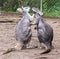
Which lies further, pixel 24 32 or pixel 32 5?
pixel 32 5

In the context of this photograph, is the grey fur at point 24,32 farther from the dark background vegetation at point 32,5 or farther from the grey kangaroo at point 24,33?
the dark background vegetation at point 32,5

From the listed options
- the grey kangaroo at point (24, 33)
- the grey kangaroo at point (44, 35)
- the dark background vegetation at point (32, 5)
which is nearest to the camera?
the grey kangaroo at point (44, 35)

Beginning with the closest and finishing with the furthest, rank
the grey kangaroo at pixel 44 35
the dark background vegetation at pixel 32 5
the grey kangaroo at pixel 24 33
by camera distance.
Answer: the grey kangaroo at pixel 44 35 → the grey kangaroo at pixel 24 33 → the dark background vegetation at pixel 32 5


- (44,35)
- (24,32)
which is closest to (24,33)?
(24,32)

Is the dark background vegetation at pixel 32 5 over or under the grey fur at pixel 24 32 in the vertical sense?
under

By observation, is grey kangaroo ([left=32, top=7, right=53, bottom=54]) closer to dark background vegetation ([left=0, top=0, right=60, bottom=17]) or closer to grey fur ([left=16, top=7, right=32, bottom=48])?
grey fur ([left=16, top=7, right=32, bottom=48])

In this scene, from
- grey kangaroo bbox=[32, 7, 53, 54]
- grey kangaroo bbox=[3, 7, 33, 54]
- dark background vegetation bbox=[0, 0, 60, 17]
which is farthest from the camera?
dark background vegetation bbox=[0, 0, 60, 17]

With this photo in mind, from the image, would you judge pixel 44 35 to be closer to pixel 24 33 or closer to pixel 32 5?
pixel 24 33

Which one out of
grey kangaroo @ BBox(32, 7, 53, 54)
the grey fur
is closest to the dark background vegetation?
the grey fur

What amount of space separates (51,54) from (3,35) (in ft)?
10.3

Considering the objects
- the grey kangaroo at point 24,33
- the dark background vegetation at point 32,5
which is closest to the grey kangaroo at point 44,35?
the grey kangaroo at point 24,33

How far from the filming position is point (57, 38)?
9531mm

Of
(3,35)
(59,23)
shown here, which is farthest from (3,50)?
(59,23)

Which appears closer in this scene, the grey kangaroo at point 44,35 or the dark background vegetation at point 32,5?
the grey kangaroo at point 44,35
